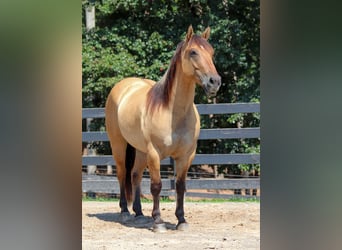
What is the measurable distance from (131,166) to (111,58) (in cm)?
396

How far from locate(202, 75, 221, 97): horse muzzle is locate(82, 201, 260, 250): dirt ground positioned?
1.06m

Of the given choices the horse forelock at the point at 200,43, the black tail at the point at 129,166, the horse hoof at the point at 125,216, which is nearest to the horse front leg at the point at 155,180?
the horse hoof at the point at 125,216

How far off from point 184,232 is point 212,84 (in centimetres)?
121

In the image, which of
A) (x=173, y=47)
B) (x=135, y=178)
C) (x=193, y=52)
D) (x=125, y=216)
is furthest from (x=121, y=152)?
(x=173, y=47)

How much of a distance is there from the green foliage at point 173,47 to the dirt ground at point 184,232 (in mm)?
3185

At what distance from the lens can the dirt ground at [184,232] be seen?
13.8 ft

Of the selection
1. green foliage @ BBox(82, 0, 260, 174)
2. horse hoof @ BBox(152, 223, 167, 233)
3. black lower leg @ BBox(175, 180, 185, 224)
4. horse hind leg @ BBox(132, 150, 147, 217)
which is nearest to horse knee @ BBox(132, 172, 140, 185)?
horse hind leg @ BBox(132, 150, 147, 217)

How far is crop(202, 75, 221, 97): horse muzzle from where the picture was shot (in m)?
4.32

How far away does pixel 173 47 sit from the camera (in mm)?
9398

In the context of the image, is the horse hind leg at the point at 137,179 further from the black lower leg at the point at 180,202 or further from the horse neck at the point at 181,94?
the horse neck at the point at 181,94

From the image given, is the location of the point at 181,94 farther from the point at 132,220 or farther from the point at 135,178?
the point at 132,220

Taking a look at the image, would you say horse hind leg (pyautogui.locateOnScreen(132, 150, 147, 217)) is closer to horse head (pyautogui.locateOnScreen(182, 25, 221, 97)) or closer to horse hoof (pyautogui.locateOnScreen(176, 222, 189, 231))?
horse hoof (pyautogui.locateOnScreen(176, 222, 189, 231))
